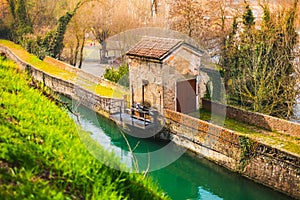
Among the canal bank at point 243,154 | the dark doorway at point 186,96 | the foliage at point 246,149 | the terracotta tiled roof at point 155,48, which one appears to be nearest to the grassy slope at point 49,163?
the canal bank at point 243,154

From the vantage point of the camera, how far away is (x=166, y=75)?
15.0 metres

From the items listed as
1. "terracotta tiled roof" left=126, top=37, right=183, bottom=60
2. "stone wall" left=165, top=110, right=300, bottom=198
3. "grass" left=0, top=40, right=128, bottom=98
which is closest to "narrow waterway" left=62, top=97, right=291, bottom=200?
"stone wall" left=165, top=110, right=300, bottom=198

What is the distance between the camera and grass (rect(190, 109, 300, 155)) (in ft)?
41.0

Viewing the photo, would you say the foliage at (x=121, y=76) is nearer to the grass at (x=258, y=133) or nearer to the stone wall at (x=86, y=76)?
the stone wall at (x=86, y=76)

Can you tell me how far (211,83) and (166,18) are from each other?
26.8ft

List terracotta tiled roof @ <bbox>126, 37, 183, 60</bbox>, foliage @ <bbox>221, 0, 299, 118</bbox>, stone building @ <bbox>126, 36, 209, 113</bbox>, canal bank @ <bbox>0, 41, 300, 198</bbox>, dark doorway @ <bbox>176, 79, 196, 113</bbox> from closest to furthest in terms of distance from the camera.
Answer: canal bank @ <bbox>0, 41, 300, 198</bbox>
terracotta tiled roof @ <bbox>126, 37, 183, 60</bbox>
stone building @ <bbox>126, 36, 209, 113</bbox>
dark doorway @ <bbox>176, 79, 196, 113</bbox>
foliage @ <bbox>221, 0, 299, 118</bbox>

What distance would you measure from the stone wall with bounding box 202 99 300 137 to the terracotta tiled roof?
3177 mm

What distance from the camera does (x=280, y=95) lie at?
16.0 m

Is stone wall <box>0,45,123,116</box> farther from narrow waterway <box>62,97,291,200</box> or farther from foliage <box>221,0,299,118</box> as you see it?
foliage <box>221,0,299,118</box>

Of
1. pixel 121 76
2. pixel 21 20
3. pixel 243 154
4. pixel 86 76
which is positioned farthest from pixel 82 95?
pixel 21 20

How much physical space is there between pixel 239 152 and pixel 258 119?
279 centimetres

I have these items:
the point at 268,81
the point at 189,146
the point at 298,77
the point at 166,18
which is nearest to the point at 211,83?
the point at 268,81

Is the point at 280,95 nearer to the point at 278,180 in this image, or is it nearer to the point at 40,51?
the point at 278,180

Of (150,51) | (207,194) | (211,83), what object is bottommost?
(207,194)
